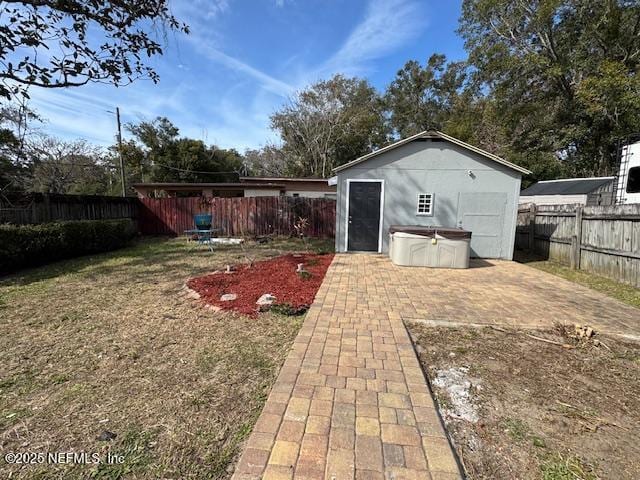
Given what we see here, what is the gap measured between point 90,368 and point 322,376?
6.91 ft

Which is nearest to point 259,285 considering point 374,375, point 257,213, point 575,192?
point 374,375

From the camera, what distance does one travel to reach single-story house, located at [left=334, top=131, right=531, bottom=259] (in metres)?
7.93

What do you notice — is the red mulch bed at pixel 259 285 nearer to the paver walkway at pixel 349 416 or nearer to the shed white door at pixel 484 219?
the paver walkway at pixel 349 416

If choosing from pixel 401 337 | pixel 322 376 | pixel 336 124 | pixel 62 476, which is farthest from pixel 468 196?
pixel 336 124

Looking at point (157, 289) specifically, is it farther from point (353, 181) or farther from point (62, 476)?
point (353, 181)

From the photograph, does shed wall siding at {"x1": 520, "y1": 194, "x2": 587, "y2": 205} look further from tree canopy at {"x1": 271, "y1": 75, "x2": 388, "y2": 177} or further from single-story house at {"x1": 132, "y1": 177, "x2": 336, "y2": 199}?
tree canopy at {"x1": 271, "y1": 75, "x2": 388, "y2": 177}

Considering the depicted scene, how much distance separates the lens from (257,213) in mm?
12766

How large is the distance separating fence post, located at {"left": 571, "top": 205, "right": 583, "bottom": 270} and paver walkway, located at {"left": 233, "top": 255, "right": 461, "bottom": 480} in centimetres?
621

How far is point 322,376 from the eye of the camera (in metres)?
2.51

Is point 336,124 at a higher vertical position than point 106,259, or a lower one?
higher

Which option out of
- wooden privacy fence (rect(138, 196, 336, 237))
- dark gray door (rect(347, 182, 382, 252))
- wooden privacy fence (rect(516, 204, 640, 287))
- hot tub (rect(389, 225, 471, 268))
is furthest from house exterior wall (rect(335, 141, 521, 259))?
wooden privacy fence (rect(138, 196, 336, 237))

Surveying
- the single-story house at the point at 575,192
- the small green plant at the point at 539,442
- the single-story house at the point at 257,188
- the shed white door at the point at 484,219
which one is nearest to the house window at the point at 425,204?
the shed white door at the point at 484,219

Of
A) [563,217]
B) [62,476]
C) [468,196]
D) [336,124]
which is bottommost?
[62,476]

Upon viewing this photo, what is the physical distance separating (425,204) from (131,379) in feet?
25.0
